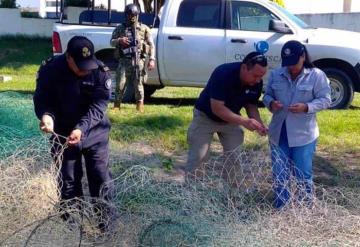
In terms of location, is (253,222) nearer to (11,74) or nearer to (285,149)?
(285,149)

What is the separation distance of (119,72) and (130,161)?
11.9ft

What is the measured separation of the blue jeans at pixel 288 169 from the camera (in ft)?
14.1

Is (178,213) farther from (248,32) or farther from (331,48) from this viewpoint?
(331,48)

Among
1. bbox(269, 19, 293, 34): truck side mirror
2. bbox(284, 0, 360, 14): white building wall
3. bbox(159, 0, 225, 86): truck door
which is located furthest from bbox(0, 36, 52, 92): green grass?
bbox(284, 0, 360, 14): white building wall

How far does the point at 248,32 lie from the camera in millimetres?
10273

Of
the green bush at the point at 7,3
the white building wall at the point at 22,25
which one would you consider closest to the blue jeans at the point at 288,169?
the white building wall at the point at 22,25

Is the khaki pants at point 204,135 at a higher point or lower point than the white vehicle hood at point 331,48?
lower

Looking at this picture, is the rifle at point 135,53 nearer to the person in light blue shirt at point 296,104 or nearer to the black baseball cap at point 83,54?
the person in light blue shirt at point 296,104

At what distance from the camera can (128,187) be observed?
13.2 feet

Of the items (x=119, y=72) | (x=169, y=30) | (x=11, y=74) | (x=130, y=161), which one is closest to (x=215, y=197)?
(x=130, y=161)

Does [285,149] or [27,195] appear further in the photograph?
[285,149]

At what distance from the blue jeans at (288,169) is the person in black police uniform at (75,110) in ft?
3.49

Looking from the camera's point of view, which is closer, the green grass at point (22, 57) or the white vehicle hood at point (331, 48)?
the white vehicle hood at point (331, 48)

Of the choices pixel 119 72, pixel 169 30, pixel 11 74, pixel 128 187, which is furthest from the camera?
pixel 11 74
